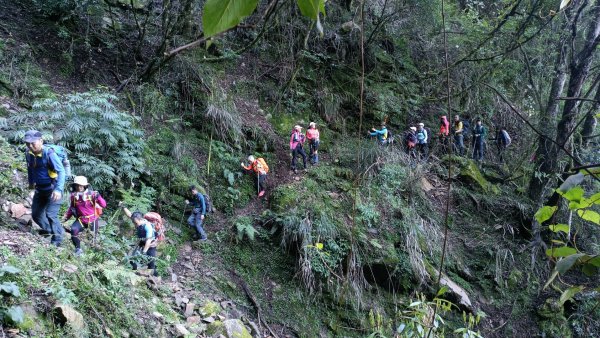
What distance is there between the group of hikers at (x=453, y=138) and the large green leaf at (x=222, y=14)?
1066 cm

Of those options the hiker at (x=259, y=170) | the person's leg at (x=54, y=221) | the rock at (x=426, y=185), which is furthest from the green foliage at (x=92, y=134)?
the rock at (x=426, y=185)

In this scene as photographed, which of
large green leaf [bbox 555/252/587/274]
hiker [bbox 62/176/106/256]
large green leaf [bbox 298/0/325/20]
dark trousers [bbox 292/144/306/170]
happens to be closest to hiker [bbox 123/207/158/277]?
hiker [bbox 62/176/106/256]

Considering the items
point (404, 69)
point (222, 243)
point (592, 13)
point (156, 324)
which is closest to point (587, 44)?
point (592, 13)

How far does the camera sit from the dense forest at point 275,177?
492cm

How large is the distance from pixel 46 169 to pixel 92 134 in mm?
2688

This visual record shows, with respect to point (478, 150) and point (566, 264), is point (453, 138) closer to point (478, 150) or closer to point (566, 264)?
point (478, 150)

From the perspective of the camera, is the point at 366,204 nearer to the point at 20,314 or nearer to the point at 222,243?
the point at 222,243

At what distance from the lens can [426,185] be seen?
11250 millimetres

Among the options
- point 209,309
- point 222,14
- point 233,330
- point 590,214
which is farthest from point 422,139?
point 222,14

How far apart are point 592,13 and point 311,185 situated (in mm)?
7551

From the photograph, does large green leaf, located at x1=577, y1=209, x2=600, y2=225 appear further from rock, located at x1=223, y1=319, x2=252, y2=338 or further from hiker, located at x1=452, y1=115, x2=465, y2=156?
hiker, located at x1=452, y1=115, x2=465, y2=156

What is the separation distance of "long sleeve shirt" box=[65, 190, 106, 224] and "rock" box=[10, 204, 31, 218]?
2.01 feet

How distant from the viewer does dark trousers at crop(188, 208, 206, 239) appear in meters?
7.63

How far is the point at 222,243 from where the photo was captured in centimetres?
789
